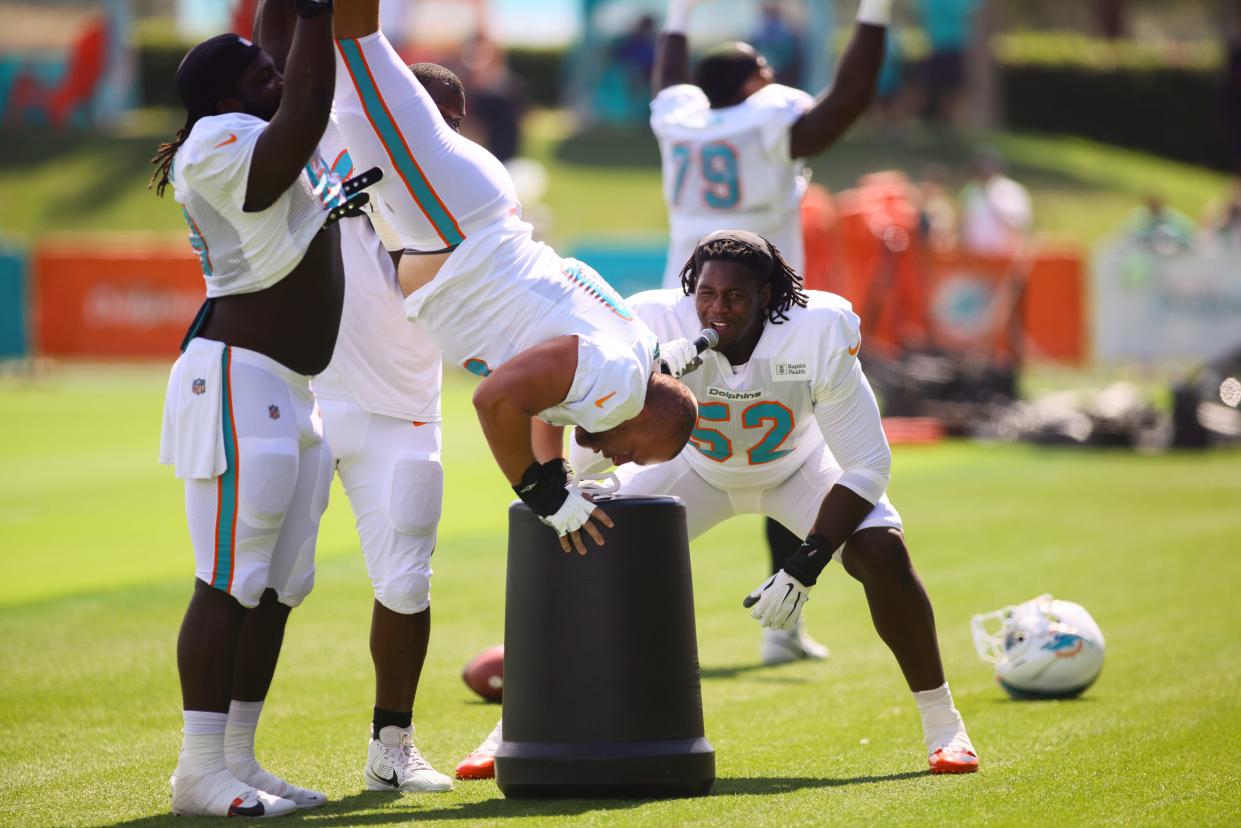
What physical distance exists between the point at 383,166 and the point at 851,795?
2132 mm

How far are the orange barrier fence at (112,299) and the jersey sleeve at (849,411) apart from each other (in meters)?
15.8

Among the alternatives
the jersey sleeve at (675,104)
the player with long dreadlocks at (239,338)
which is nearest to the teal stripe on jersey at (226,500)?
the player with long dreadlocks at (239,338)

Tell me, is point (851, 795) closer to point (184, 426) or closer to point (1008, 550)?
point (184, 426)

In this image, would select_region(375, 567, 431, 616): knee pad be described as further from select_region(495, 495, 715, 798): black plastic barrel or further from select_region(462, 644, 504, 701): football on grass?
select_region(462, 644, 504, 701): football on grass

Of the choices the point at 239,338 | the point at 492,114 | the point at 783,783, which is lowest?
the point at 492,114

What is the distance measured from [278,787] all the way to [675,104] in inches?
161

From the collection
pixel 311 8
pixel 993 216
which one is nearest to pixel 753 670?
pixel 311 8

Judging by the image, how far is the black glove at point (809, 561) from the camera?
16.0 ft

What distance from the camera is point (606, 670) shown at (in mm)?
4566

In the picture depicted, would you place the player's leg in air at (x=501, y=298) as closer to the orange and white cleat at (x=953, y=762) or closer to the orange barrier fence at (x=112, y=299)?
the orange and white cleat at (x=953, y=762)

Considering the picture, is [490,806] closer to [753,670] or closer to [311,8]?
[311,8]

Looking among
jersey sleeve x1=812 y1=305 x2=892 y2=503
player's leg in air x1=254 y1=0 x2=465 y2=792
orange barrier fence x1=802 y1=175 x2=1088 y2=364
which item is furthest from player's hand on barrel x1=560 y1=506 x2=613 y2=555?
orange barrier fence x1=802 y1=175 x2=1088 y2=364

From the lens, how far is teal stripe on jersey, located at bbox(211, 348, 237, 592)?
4.43 metres

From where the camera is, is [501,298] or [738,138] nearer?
[501,298]
